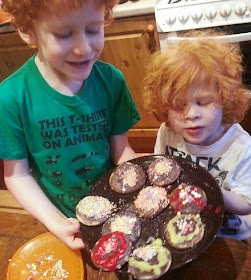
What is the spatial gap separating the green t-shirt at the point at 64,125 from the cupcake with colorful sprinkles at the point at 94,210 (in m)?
0.13

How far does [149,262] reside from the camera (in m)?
0.80

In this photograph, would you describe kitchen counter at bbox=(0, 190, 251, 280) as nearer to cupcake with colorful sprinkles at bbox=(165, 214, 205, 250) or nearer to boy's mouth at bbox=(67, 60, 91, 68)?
cupcake with colorful sprinkles at bbox=(165, 214, 205, 250)

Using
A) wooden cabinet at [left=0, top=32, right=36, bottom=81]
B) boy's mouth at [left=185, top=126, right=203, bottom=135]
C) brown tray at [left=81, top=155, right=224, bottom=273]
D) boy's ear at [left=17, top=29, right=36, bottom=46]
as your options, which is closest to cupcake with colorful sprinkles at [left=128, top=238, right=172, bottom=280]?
brown tray at [left=81, top=155, right=224, bottom=273]

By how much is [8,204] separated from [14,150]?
25.5 inches

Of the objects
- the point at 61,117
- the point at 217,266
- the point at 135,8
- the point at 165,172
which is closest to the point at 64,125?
the point at 61,117

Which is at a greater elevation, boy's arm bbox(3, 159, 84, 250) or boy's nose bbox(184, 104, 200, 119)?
boy's nose bbox(184, 104, 200, 119)

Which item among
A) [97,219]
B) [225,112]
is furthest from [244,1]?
[97,219]

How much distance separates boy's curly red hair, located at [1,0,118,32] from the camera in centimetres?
68

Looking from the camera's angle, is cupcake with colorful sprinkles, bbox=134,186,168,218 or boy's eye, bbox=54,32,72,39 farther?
cupcake with colorful sprinkles, bbox=134,186,168,218

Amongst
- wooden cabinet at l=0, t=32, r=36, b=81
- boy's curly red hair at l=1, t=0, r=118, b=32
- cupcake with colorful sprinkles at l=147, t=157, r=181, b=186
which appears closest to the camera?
boy's curly red hair at l=1, t=0, r=118, b=32

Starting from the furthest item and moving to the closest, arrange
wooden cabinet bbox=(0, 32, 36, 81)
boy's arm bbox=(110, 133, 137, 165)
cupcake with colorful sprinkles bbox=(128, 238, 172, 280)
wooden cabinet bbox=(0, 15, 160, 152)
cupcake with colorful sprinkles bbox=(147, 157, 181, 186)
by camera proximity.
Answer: wooden cabinet bbox=(0, 32, 36, 81), wooden cabinet bbox=(0, 15, 160, 152), boy's arm bbox=(110, 133, 137, 165), cupcake with colorful sprinkles bbox=(147, 157, 181, 186), cupcake with colorful sprinkles bbox=(128, 238, 172, 280)

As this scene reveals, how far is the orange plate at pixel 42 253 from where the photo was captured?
885 mm

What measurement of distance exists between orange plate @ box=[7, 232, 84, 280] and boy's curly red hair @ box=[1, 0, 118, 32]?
625 millimetres

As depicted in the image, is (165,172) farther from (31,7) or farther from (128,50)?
(128,50)
